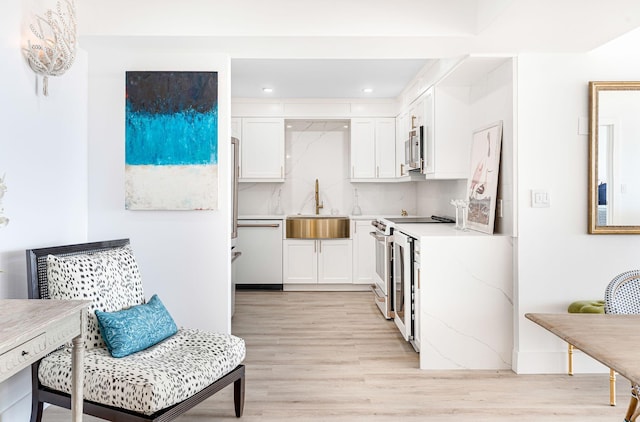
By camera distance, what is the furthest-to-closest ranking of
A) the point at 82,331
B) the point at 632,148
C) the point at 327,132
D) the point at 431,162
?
the point at 327,132 < the point at 431,162 < the point at 632,148 < the point at 82,331

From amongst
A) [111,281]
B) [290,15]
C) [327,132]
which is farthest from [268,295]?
[290,15]

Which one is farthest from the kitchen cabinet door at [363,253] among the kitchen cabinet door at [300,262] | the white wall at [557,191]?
the white wall at [557,191]

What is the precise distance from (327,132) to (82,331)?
16.1ft

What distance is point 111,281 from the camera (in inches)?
94.8

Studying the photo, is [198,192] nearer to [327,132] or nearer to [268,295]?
[268,295]

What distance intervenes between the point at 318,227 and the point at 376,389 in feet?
10.0

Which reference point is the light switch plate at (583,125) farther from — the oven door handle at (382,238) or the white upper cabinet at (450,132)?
the oven door handle at (382,238)

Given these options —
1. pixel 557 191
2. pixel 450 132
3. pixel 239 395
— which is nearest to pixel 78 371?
pixel 239 395

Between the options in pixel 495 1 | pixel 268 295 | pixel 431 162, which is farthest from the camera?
pixel 268 295

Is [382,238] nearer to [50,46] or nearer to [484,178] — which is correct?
[484,178]

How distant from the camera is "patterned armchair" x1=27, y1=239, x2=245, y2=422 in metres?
1.93

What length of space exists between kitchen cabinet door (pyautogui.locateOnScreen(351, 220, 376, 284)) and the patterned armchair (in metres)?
3.39

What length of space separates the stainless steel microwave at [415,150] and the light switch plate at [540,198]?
1.40 metres

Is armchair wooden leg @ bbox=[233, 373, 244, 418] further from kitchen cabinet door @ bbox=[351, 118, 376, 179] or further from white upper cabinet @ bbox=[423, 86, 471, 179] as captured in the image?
kitchen cabinet door @ bbox=[351, 118, 376, 179]
